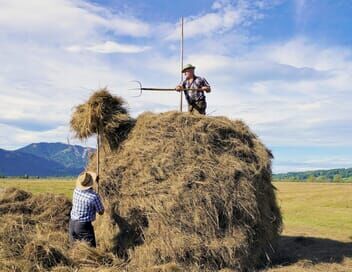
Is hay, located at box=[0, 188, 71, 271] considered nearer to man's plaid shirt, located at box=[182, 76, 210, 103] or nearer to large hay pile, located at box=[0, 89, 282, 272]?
large hay pile, located at box=[0, 89, 282, 272]

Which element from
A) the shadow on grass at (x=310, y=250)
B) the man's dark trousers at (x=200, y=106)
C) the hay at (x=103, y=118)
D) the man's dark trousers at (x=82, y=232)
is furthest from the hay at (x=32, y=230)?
the shadow on grass at (x=310, y=250)

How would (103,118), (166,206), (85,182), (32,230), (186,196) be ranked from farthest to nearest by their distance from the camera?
(103,118), (32,230), (85,182), (186,196), (166,206)

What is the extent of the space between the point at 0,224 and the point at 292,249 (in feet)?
22.7

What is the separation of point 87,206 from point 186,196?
6.12 ft

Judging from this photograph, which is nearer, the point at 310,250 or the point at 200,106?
the point at 200,106

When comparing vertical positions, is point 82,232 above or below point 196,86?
below

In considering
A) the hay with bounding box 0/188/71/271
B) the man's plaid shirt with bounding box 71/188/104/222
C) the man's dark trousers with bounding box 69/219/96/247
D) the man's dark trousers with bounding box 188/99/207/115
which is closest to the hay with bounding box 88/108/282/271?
the man's dark trousers with bounding box 69/219/96/247

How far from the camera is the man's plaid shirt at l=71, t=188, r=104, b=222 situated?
27.5 ft

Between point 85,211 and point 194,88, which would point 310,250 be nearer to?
point 194,88

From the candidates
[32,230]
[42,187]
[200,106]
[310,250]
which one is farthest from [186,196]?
[42,187]

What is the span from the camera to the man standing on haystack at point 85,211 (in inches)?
330

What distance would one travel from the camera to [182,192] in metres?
8.41

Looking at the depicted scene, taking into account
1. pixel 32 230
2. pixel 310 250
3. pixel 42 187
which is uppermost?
pixel 32 230

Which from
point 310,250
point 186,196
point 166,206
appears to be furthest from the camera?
point 310,250
